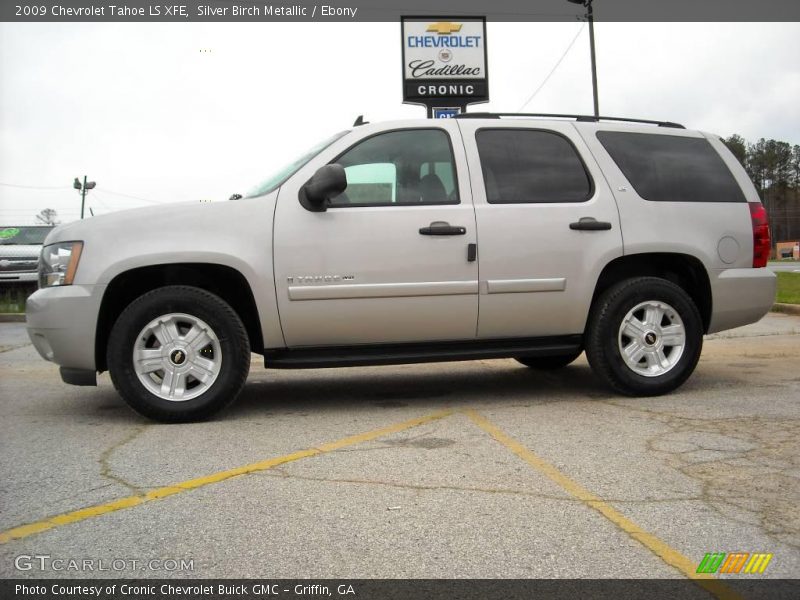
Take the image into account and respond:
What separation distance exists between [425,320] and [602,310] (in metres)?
1.27

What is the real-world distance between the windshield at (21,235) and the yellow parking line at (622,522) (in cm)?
1490

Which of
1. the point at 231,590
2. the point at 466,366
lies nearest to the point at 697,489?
the point at 231,590

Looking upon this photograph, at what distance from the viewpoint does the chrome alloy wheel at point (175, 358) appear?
16.3 ft

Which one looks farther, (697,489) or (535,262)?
(535,262)

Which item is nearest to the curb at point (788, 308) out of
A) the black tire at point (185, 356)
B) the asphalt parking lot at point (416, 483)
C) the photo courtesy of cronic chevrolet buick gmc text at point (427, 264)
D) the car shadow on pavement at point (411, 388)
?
the car shadow on pavement at point (411, 388)

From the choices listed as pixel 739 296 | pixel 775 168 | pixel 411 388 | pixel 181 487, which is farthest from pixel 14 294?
pixel 775 168

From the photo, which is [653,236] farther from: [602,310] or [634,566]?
[634,566]

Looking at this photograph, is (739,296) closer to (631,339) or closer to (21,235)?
(631,339)

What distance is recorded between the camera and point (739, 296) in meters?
5.82

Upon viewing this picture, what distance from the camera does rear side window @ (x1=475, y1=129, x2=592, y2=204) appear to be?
5.47 m

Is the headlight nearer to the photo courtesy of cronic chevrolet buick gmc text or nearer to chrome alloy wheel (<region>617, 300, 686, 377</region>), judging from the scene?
the photo courtesy of cronic chevrolet buick gmc text

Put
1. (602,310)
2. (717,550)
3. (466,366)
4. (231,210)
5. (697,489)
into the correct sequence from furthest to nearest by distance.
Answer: (466,366) < (602,310) < (231,210) < (697,489) < (717,550)

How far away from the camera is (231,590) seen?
249 centimetres

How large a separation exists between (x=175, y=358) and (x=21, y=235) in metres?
13.8
